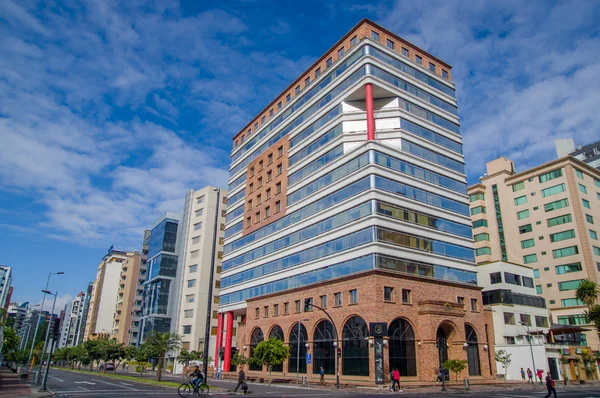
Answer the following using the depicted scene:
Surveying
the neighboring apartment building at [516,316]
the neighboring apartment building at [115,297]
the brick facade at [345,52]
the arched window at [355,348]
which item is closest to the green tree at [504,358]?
the neighboring apartment building at [516,316]

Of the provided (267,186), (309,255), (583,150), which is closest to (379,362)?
(309,255)

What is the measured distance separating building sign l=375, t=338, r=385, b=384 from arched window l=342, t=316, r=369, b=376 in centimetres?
142

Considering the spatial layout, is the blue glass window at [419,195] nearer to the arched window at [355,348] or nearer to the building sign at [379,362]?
the arched window at [355,348]

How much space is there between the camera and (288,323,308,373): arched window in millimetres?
47688

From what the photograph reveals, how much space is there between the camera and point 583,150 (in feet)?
374

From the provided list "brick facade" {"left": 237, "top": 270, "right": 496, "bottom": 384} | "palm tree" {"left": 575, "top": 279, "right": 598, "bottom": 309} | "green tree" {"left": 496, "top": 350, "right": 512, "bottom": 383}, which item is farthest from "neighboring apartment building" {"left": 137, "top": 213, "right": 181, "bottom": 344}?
"palm tree" {"left": 575, "top": 279, "right": 598, "bottom": 309}

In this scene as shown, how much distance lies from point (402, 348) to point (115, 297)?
5045 inches

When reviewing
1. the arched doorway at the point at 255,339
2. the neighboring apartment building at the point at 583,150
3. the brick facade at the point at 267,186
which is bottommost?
the arched doorway at the point at 255,339

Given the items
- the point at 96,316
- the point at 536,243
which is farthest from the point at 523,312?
the point at 96,316

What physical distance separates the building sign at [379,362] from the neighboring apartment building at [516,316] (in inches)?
835

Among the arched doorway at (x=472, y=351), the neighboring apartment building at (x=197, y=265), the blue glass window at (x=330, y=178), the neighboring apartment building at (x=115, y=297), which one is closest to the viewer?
the arched doorway at (x=472, y=351)

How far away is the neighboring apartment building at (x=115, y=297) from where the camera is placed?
401 feet

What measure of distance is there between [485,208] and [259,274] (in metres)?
47.9

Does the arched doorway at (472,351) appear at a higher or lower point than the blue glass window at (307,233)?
lower
